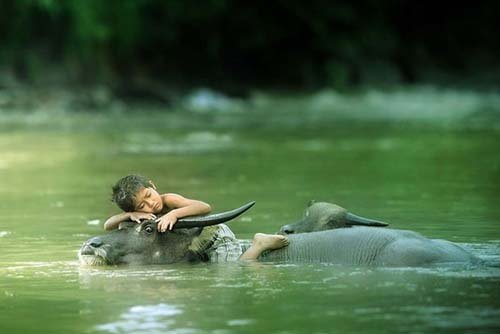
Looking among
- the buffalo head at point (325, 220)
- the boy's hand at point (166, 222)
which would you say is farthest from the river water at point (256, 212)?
the buffalo head at point (325, 220)

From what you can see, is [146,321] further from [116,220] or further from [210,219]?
[116,220]

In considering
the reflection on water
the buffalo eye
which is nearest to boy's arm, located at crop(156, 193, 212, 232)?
the buffalo eye

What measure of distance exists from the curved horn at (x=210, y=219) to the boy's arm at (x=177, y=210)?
48 millimetres

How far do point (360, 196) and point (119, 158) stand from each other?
7.01 metres

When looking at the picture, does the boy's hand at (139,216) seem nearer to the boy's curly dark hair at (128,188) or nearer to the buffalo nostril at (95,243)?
the boy's curly dark hair at (128,188)

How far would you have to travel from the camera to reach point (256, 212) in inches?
571

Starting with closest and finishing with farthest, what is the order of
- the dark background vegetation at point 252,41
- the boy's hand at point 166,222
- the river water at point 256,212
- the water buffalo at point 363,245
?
the river water at point 256,212 → the water buffalo at point 363,245 → the boy's hand at point 166,222 → the dark background vegetation at point 252,41

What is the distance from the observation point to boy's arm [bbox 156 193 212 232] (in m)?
10.7

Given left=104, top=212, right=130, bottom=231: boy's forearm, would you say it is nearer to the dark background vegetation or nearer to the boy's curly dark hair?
the boy's curly dark hair

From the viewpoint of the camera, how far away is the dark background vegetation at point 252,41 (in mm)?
39656

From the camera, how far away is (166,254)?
10.9m

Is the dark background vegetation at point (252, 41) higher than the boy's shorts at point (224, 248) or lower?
higher

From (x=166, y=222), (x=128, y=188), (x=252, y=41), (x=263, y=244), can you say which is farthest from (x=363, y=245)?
(x=252, y=41)

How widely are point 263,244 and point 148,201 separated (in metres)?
0.91
